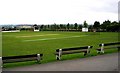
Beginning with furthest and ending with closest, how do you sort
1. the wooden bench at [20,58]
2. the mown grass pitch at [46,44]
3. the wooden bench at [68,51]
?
the mown grass pitch at [46,44] → the wooden bench at [68,51] → the wooden bench at [20,58]

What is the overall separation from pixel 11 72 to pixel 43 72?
1.57m

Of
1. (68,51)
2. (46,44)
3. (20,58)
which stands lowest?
(46,44)

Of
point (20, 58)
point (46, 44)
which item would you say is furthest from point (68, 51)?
point (46, 44)

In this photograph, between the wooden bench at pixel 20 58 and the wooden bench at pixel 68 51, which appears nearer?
the wooden bench at pixel 20 58

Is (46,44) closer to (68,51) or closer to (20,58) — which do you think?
(68,51)

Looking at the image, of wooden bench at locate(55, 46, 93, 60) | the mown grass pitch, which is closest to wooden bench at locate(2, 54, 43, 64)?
the mown grass pitch

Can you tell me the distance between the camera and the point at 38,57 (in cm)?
1413

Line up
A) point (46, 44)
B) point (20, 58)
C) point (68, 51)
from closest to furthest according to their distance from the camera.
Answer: point (20, 58) → point (68, 51) → point (46, 44)

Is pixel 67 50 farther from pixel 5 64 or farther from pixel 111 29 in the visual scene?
pixel 111 29

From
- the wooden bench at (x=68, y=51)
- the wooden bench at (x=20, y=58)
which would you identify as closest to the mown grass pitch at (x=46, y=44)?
the wooden bench at (x=68, y=51)

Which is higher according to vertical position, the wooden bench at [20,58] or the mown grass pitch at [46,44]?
the wooden bench at [20,58]

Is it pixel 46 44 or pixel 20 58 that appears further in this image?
pixel 46 44

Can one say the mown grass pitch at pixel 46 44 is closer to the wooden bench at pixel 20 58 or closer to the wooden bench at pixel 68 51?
the wooden bench at pixel 68 51

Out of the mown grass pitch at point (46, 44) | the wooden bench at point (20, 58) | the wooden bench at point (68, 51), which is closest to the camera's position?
the wooden bench at point (20, 58)
